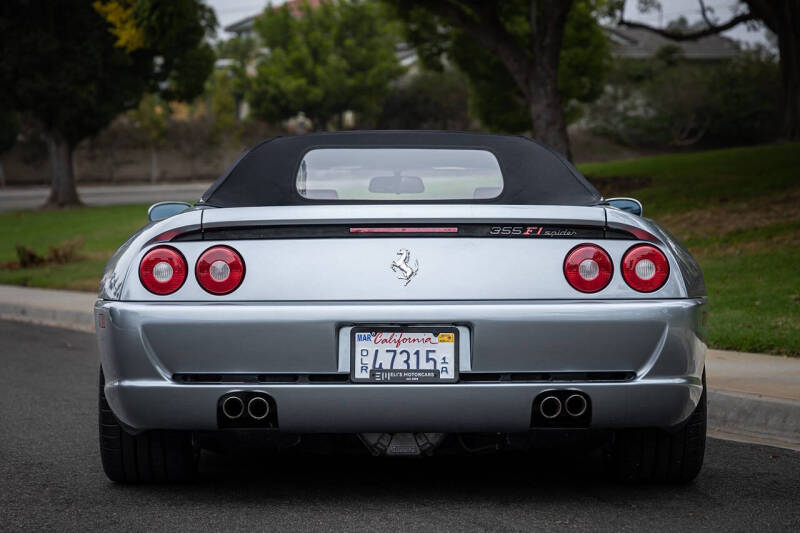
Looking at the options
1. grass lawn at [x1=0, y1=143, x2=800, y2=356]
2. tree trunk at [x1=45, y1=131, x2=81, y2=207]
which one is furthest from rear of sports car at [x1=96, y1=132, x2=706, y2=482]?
tree trunk at [x1=45, y1=131, x2=81, y2=207]

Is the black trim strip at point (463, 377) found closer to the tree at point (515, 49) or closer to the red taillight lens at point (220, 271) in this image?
the red taillight lens at point (220, 271)

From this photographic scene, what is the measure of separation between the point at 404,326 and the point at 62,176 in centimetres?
2975

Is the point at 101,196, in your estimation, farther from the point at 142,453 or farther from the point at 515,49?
the point at 142,453

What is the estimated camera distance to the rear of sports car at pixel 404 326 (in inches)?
151

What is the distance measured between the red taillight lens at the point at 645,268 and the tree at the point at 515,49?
14.9 meters

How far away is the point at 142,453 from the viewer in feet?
14.3

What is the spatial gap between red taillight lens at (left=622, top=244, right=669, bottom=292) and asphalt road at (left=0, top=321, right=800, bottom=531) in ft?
2.77

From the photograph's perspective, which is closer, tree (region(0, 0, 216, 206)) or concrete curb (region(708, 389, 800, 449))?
concrete curb (region(708, 389, 800, 449))

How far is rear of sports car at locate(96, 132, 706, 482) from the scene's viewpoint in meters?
3.85

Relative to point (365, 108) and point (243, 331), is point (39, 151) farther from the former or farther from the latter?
point (243, 331)

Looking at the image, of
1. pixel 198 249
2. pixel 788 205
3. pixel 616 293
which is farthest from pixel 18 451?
pixel 788 205

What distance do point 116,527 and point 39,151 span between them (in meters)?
48.4

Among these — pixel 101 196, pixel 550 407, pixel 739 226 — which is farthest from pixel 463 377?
pixel 101 196

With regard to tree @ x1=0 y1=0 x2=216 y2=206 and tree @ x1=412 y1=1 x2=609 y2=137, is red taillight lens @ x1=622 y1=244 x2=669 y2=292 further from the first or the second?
tree @ x1=412 y1=1 x2=609 y2=137
